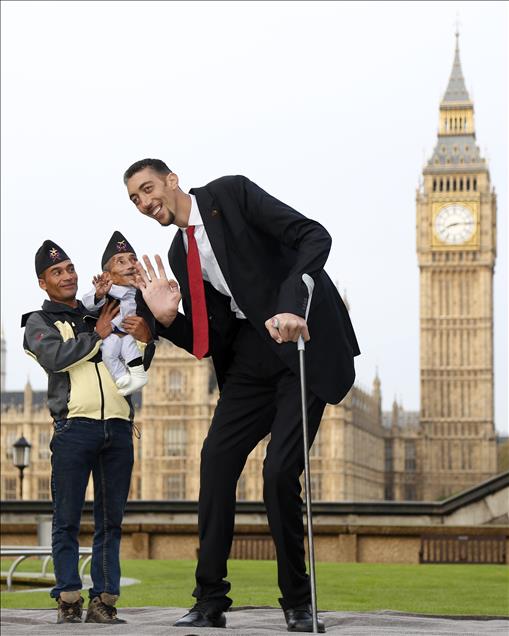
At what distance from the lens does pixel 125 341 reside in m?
4.58

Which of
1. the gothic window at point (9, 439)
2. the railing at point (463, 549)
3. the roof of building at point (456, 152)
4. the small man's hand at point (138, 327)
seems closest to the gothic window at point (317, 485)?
the gothic window at point (9, 439)

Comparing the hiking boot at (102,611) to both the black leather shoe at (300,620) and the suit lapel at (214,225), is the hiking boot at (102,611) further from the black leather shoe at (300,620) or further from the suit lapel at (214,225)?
the suit lapel at (214,225)

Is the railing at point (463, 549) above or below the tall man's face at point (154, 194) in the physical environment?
below

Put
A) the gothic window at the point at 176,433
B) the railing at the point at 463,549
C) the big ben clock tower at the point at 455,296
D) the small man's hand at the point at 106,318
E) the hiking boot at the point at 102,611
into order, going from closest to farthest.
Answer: the hiking boot at the point at 102,611 → the small man's hand at the point at 106,318 → the railing at the point at 463,549 → the gothic window at the point at 176,433 → the big ben clock tower at the point at 455,296

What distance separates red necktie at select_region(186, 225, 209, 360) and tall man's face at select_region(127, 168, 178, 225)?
86mm

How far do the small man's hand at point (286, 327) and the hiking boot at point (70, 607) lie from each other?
4.47ft

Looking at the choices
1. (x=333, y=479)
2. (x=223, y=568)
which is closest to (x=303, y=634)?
(x=223, y=568)

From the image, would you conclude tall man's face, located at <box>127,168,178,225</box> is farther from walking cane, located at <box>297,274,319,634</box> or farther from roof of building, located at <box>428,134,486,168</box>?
roof of building, located at <box>428,134,486,168</box>

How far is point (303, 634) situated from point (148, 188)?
1366 millimetres

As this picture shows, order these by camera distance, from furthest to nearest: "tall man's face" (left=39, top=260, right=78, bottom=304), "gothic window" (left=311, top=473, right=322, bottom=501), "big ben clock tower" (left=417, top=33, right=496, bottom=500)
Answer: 1. "big ben clock tower" (left=417, top=33, right=496, bottom=500)
2. "gothic window" (left=311, top=473, right=322, bottom=501)
3. "tall man's face" (left=39, top=260, right=78, bottom=304)

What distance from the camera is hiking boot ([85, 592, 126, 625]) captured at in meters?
4.23

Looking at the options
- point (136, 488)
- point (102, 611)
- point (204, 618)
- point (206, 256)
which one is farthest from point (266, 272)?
point (136, 488)

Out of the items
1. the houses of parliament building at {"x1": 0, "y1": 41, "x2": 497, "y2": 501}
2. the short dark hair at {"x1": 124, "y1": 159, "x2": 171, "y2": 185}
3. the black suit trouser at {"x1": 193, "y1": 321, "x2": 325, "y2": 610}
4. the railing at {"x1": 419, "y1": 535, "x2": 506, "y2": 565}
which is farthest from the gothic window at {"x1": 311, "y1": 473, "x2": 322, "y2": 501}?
the short dark hair at {"x1": 124, "y1": 159, "x2": 171, "y2": 185}

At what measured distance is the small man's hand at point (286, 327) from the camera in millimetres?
3502
